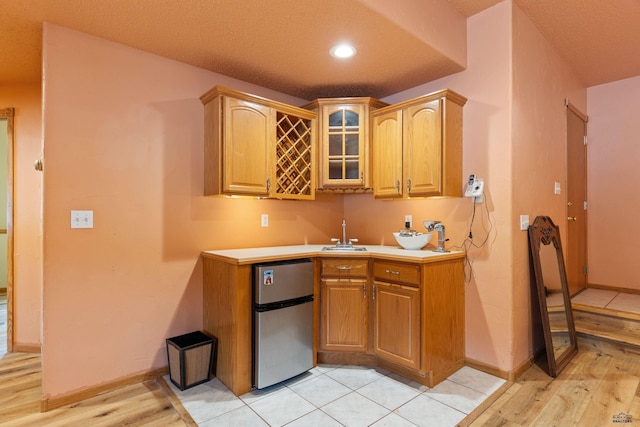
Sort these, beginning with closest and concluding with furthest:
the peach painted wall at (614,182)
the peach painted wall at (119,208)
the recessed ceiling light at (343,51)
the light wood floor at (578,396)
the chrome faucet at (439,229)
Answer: the light wood floor at (578,396) < the peach painted wall at (119,208) < the recessed ceiling light at (343,51) < the chrome faucet at (439,229) < the peach painted wall at (614,182)

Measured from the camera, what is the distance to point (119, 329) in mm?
2328

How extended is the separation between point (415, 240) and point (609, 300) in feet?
7.84

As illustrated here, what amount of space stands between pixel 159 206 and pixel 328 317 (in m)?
1.54

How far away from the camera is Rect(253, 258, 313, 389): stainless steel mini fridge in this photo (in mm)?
2250

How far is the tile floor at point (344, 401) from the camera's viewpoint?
1947mm

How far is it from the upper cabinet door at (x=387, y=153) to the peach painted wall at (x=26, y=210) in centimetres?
304

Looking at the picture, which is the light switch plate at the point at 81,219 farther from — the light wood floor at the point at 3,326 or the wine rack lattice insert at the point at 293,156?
the light wood floor at the point at 3,326

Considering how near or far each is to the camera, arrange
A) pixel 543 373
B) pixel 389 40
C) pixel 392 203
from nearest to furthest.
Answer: pixel 389 40
pixel 543 373
pixel 392 203

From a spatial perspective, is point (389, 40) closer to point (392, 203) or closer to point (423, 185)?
point (423, 185)

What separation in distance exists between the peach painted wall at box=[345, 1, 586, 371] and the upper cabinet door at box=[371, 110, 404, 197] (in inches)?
15.3

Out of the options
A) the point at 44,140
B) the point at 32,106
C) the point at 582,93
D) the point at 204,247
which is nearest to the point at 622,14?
the point at 582,93

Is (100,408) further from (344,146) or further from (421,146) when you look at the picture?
(421,146)

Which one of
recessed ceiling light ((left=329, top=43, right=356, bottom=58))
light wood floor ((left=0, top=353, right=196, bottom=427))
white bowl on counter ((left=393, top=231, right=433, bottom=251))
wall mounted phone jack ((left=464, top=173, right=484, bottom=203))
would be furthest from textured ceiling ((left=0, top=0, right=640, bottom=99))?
light wood floor ((left=0, top=353, right=196, bottom=427))

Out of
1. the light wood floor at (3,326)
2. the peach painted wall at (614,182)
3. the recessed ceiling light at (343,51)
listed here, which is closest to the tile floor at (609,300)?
the peach painted wall at (614,182)
